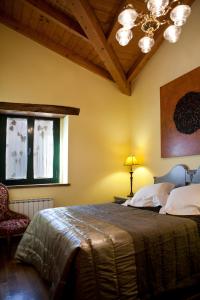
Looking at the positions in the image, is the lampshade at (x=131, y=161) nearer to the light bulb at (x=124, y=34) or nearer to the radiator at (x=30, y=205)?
the radiator at (x=30, y=205)

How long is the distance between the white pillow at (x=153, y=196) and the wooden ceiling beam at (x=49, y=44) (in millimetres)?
2355

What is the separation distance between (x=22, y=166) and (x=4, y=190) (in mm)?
600

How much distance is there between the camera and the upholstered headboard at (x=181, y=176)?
10.1 feet

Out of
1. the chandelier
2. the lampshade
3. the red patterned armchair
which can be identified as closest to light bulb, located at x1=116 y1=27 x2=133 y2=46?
the chandelier

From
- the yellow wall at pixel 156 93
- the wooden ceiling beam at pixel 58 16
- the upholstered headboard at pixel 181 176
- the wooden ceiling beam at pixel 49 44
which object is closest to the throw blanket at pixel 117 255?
the upholstered headboard at pixel 181 176

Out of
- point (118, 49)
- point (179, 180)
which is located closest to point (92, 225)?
point (179, 180)

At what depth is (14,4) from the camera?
11.3 feet

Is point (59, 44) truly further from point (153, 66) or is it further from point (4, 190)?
point (4, 190)

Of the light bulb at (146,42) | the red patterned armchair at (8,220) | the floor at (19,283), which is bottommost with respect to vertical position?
the floor at (19,283)

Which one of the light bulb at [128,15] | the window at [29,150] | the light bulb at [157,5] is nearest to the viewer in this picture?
the light bulb at [157,5]

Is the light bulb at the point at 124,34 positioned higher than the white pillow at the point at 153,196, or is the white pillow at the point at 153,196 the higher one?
the light bulb at the point at 124,34

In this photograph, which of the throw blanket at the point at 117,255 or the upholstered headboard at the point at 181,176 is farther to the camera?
the upholstered headboard at the point at 181,176

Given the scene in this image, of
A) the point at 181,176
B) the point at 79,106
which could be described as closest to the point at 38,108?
the point at 79,106

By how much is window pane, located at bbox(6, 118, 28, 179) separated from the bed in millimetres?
1786
